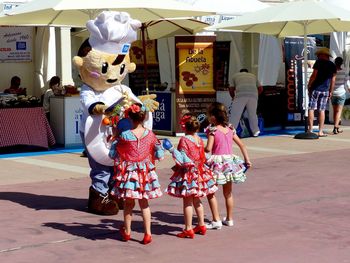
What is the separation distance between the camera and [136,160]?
278 inches

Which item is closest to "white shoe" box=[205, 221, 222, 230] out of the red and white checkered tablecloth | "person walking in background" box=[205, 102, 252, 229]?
"person walking in background" box=[205, 102, 252, 229]

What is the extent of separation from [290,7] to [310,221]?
809 centimetres

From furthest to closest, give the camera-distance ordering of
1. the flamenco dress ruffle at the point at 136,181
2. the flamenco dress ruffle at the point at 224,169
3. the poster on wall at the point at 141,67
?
the poster on wall at the point at 141,67 → the flamenco dress ruffle at the point at 224,169 → the flamenco dress ruffle at the point at 136,181

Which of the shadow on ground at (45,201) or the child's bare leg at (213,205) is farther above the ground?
the child's bare leg at (213,205)

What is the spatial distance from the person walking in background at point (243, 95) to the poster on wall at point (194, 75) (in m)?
0.59

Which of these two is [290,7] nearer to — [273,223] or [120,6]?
[120,6]

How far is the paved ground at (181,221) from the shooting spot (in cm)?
668

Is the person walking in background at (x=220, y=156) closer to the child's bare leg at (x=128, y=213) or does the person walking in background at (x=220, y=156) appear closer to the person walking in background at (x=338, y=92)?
the child's bare leg at (x=128, y=213)

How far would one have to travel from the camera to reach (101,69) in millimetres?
8469

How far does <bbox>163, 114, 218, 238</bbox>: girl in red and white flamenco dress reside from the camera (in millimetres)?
7168

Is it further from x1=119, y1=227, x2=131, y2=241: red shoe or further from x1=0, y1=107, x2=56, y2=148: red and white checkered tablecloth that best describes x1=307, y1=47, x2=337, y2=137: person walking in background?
x1=119, y1=227, x2=131, y2=241: red shoe

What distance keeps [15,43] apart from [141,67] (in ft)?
10.7

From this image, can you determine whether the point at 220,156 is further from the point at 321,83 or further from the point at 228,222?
the point at 321,83

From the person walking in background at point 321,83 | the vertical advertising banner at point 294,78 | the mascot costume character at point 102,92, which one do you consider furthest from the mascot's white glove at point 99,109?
the vertical advertising banner at point 294,78
